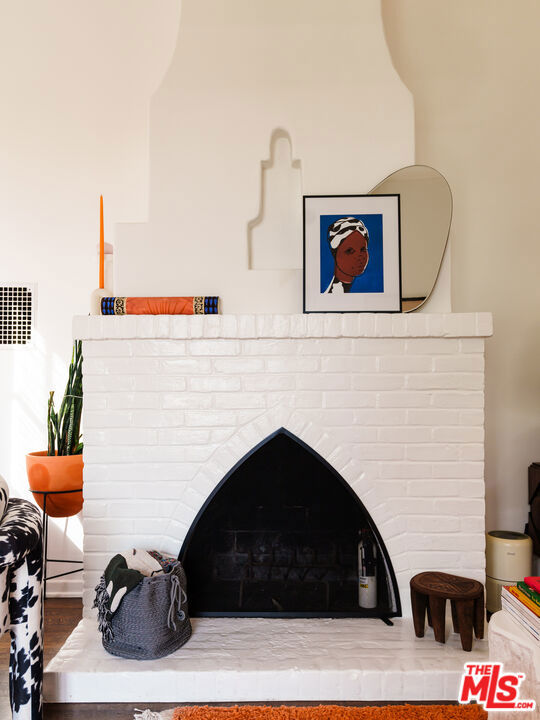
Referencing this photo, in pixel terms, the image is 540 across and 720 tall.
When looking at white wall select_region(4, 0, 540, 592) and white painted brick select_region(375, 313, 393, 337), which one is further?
white wall select_region(4, 0, 540, 592)

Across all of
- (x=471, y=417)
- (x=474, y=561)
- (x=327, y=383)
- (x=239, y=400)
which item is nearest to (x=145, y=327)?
(x=239, y=400)

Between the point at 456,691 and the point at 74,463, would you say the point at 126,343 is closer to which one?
the point at 74,463

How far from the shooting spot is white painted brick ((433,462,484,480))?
2162 millimetres

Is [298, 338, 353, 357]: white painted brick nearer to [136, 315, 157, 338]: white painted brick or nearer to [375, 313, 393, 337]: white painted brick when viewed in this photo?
[375, 313, 393, 337]: white painted brick

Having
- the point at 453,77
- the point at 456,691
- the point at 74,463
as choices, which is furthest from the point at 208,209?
the point at 456,691

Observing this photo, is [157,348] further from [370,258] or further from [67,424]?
[370,258]

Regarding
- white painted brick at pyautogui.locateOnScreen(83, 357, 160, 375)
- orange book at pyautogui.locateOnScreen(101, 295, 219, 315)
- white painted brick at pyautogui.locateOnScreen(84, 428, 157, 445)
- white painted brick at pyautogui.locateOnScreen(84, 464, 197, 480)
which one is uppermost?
orange book at pyautogui.locateOnScreen(101, 295, 219, 315)

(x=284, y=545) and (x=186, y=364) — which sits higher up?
(x=186, y=364)

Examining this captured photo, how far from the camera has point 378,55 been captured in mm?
2330

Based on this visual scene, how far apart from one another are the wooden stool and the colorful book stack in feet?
1.87

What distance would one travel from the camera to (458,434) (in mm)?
2170

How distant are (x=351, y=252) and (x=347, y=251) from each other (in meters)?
0.02

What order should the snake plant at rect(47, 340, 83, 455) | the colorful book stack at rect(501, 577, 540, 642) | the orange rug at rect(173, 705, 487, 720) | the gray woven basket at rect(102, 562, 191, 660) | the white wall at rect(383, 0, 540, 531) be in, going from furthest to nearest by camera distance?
the white wall at rect(383, 0, 540, 531) < the snake plant at rect(47, 340, 83, 455) < the gray woven basket at rect(102, 562, 191, 660) < the orange rug at rect(173, 705, 487, 720) < the colorful book stack at rect(501, 577, 540, 642)

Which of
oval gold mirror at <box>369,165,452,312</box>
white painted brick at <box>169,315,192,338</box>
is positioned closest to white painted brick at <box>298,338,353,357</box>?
oval gold mirror at <box>369,165,452,312</box>
